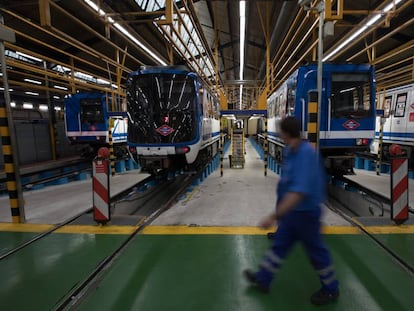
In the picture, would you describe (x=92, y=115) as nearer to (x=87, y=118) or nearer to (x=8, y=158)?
(x=87, y=118)

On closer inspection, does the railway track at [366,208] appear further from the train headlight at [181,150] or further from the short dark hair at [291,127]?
the train headlight at [181,150]

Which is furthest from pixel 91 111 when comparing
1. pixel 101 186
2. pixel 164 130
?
pixel 101 186

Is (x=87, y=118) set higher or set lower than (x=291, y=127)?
higher

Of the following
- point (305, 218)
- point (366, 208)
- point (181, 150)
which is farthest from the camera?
point (181, 150)

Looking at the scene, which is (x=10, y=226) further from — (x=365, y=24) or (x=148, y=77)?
(x=365, y=24)

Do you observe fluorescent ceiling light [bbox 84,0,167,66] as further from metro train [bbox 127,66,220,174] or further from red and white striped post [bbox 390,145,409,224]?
red and white striped post [bbox 390,145,409,224]

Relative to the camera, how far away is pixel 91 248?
2.88 meters

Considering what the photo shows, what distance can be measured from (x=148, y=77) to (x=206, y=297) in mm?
4710

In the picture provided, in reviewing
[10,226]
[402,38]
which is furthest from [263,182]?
[402,38]

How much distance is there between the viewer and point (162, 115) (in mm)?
5477

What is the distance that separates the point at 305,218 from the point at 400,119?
31.2 ft

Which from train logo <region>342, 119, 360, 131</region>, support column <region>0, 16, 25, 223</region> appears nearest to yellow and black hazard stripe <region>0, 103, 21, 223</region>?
support column <region>0, 16, 25, 223</region>

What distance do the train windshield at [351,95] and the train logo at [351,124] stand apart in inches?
5.4

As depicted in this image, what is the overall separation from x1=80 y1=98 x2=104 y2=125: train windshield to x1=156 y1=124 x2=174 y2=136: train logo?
4.93 meters
